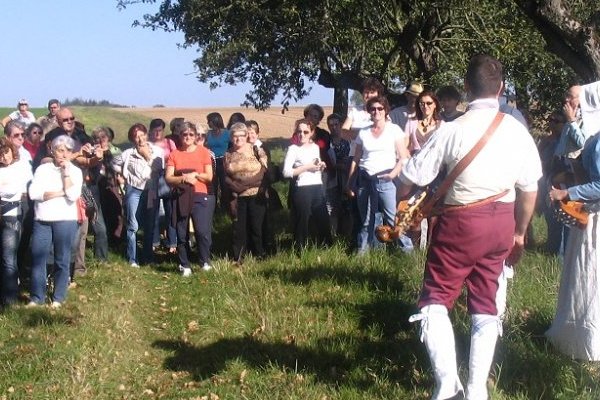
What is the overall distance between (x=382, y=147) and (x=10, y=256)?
13.1ft

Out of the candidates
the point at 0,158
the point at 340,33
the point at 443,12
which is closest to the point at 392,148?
the point at 0,158

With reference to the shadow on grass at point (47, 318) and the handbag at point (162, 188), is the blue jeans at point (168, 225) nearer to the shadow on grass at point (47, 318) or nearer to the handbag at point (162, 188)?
the handbag at point (162, 188)

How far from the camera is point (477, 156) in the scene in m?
4.84

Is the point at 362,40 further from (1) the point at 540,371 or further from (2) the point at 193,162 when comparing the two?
(1) the point at 540,371

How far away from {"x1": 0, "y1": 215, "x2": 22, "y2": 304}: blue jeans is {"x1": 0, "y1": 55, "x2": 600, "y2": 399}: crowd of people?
2cm

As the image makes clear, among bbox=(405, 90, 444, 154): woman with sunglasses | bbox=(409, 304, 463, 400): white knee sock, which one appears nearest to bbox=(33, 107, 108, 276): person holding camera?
bbox=(405, 90, 444, 154): woman with sunglasses

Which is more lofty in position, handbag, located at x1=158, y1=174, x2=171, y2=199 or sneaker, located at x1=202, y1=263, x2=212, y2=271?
handbag, located at x1=158, y1=174, x2=171, y2=199

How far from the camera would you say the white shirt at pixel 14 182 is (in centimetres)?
833

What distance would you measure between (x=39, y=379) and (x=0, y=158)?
2.76 m

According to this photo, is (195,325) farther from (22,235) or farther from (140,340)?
(22,235)

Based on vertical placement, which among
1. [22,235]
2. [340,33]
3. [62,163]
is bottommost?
[22,235]

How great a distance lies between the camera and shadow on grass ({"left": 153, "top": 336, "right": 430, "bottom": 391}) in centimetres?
589

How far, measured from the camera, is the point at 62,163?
8.50 m

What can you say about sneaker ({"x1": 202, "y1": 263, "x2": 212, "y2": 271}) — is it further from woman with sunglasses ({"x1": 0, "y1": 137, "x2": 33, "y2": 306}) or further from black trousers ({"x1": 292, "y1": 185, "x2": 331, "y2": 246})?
woman with sunglasses ({"x1": 0, "y1": 137, "x2": 33, "y2": 306})
